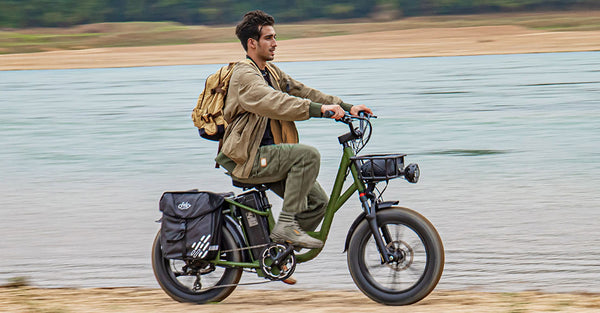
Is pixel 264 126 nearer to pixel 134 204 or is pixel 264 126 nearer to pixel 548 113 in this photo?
pixel 134 204

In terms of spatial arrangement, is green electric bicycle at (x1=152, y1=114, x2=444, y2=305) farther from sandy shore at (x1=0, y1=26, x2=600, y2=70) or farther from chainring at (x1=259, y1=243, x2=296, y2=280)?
sandy shore at (x1=0, y1=26, x2=600, y2=70)

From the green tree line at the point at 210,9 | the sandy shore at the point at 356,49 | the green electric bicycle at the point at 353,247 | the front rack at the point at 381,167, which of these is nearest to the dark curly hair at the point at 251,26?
the green electric bicycle at the point at 353,247

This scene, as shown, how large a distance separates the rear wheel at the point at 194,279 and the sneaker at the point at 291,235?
35 cm

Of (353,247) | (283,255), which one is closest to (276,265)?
(283,255)

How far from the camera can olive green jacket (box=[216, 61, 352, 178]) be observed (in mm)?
4820

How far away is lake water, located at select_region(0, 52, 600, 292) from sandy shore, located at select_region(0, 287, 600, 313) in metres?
0.42

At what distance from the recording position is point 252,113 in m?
5.00

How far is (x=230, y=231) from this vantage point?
17.2ft

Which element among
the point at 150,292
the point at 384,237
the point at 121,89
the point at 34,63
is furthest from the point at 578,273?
the point at 34,63

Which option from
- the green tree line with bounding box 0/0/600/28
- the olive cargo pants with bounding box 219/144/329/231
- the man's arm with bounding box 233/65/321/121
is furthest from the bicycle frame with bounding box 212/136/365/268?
the green tree line with bounding box 0/0/600/28

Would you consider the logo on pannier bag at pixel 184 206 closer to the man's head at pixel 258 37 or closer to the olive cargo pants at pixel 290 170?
the olive cargo pants at pixel 290 170

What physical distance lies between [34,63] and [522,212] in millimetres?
60909

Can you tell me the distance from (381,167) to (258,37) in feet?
3.23

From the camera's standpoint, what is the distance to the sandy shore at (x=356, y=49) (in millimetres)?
62531
